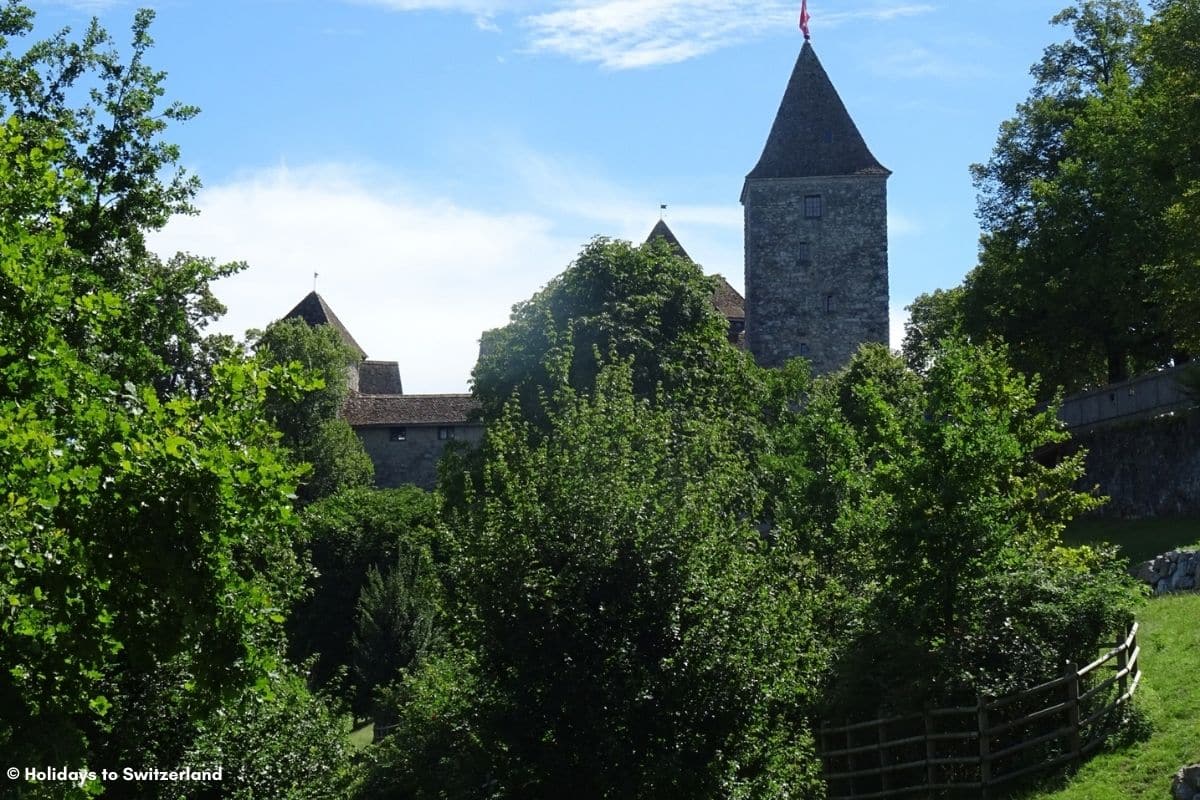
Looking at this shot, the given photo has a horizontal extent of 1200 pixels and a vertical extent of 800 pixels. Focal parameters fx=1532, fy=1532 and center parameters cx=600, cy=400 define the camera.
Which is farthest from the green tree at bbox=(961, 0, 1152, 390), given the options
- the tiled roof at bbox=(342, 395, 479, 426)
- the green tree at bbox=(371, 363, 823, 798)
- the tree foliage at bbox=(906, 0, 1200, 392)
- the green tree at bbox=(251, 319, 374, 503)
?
the tiled roof at bbox=(342, 395, 479, 426)

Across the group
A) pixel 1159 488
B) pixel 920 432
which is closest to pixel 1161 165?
pixel 1159 488

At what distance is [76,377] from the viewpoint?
40.7ft

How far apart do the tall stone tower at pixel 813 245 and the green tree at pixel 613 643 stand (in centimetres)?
4774

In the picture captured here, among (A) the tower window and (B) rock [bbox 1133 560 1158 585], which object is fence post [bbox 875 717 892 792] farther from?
(A) the tower window

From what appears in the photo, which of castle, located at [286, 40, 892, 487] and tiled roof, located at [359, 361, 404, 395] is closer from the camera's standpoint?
castle, located at [286, 40, 892, 487]

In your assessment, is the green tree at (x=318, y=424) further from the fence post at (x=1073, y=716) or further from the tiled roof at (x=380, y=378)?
the fence post at (x=1073, y=716)

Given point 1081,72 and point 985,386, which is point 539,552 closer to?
point 985,386

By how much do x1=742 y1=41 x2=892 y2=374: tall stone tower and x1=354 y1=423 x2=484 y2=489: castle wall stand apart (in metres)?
22.0

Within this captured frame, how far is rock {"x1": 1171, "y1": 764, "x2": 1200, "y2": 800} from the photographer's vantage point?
1560 centimetres

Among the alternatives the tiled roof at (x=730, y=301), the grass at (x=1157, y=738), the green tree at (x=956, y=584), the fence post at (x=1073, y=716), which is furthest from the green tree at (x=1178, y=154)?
the tiled roof at (x=730, y=301)

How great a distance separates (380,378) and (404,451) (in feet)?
37.7

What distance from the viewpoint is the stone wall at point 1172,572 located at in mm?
24594

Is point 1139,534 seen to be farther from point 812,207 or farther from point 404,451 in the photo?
point 404,451

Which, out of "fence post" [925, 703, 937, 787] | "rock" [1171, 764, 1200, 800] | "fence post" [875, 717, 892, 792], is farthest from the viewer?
"fence post" [875, 717, 892, 792]
